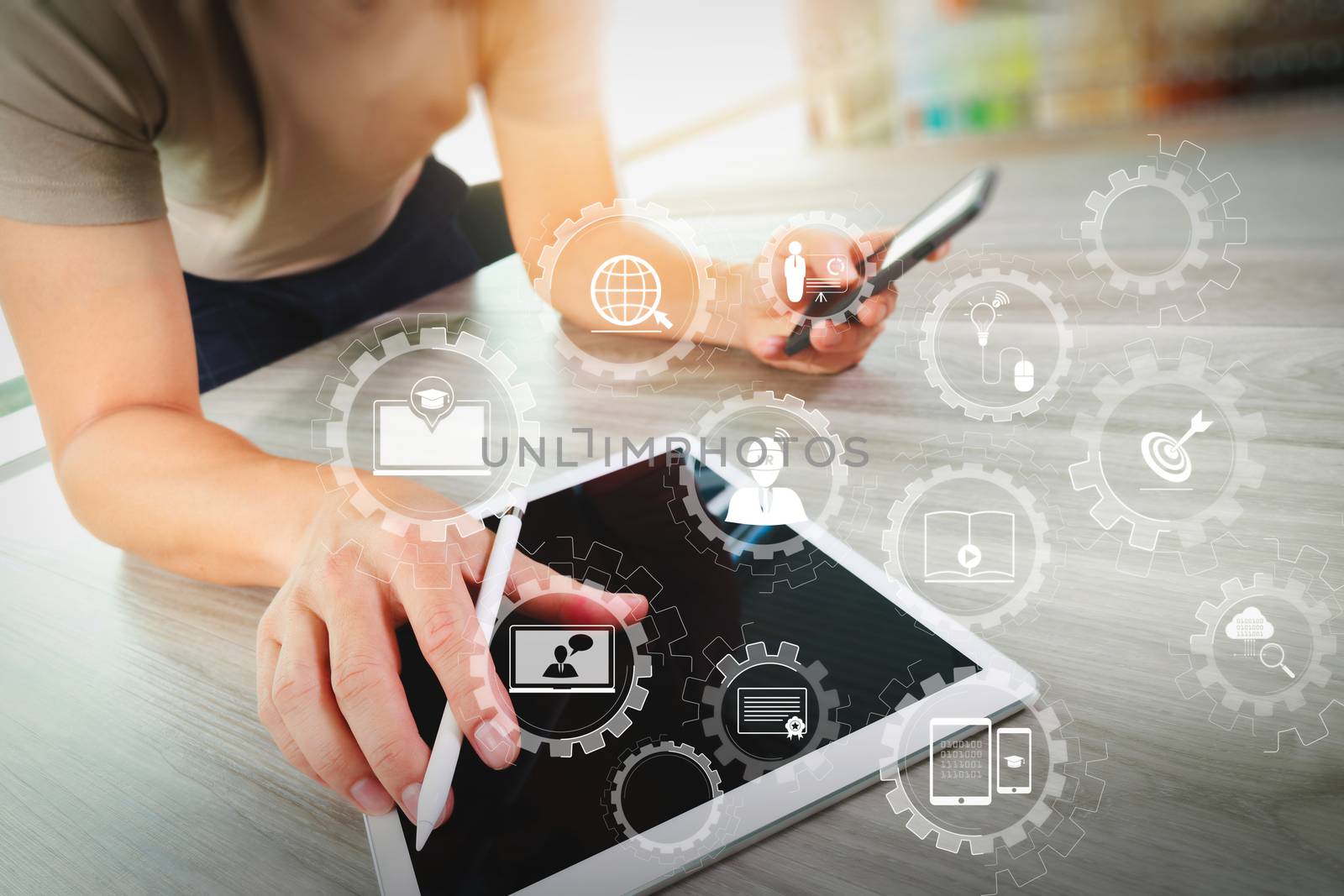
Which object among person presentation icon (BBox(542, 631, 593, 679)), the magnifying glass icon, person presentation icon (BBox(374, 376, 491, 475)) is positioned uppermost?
person presentation icon (BBox(374, 376, 491, 475))

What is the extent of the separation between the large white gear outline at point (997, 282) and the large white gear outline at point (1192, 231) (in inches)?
1.1

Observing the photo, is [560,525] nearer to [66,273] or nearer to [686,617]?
[686,617]

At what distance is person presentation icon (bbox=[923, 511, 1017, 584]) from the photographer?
257 millimetres

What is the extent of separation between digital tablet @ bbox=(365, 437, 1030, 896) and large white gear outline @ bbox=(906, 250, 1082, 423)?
5.0 inches

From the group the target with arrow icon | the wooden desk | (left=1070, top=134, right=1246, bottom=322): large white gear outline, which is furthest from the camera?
(left=1070, top=134, right=1246, bottom=322): large white gear outline

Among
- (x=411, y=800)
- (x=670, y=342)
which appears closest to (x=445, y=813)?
(x=411, y=800)

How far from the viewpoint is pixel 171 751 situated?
248 mm

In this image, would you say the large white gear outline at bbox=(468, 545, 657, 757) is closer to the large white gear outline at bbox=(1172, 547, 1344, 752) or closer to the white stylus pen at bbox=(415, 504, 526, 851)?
the white stylus pen at bbox=(415, 504, 526, 851)

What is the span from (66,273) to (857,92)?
0.46m

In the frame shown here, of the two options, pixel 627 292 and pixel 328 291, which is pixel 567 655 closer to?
pixel 627 292

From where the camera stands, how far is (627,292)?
550 millimetres

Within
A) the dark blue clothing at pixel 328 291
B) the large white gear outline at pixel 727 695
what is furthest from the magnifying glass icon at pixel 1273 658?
the dark blue clothing at pixel 328 291

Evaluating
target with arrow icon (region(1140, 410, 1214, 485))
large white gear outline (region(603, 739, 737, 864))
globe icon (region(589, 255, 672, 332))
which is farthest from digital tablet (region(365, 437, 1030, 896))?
globe icon (region(589, 255, 672, 332))

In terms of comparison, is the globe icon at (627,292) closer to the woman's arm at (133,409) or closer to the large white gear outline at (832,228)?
the large white gear outline at (832,228)
